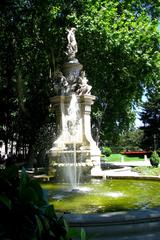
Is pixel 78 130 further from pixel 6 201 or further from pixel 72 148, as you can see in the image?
pixel 6 201

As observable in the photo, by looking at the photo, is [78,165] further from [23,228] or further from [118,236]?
[23,228]

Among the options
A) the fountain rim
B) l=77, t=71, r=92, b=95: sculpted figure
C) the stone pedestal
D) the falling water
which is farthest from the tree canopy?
the fountain rim

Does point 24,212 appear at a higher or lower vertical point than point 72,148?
lower

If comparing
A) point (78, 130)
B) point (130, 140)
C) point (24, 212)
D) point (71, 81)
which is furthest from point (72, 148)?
point (130, 140)

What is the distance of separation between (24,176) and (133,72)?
1016 inches

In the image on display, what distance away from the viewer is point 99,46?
25.5 metres

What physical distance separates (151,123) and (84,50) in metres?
34.6

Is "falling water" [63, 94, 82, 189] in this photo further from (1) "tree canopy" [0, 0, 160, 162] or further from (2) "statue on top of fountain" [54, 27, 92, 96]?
(1) "tree canopy" [0, 0, 160, 162]

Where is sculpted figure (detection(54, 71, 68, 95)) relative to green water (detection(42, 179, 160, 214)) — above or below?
above

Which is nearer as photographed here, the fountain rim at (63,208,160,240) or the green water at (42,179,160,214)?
the fountain rim at (63,208,160,240)

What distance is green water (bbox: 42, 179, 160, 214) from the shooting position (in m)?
8.59

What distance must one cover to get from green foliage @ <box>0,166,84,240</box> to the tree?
55118mm

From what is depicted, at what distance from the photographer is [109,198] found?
10109 millimetres

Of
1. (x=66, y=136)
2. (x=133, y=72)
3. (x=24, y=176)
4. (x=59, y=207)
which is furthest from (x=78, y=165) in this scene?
(x=133, y=72)
